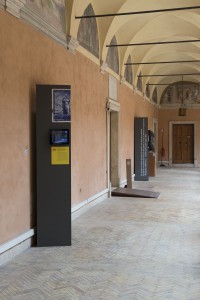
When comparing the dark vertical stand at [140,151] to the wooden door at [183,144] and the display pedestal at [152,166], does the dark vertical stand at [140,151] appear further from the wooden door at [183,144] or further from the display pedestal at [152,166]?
the wooden door at [183,144]

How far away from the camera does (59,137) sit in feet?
20.0

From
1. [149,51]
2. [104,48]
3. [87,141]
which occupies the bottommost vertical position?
[87,141]

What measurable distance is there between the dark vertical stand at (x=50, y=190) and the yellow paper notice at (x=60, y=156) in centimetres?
5

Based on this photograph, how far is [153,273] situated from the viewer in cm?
496

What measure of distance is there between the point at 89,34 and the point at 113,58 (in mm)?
3003

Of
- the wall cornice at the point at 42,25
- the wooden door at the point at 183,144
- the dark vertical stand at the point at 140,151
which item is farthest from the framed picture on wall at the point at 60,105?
the wooden door at the point at 183,144

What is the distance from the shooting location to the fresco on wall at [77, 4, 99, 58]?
9048 mm

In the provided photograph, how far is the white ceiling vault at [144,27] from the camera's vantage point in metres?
9.73

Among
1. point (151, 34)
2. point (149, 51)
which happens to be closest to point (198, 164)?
point (149, 51)

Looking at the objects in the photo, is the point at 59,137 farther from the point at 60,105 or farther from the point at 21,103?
the point at 21,103

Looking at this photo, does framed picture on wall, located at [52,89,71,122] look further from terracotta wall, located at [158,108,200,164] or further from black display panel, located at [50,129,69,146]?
terracotta wall, located at [158,108,200,164]

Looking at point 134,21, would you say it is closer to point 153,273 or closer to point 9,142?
point 9,142

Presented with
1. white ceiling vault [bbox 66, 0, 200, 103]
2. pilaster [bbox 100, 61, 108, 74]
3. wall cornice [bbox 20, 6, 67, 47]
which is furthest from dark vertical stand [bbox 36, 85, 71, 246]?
pilaster [bbox 100, 61, 108, 74]

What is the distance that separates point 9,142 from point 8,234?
1.37m
